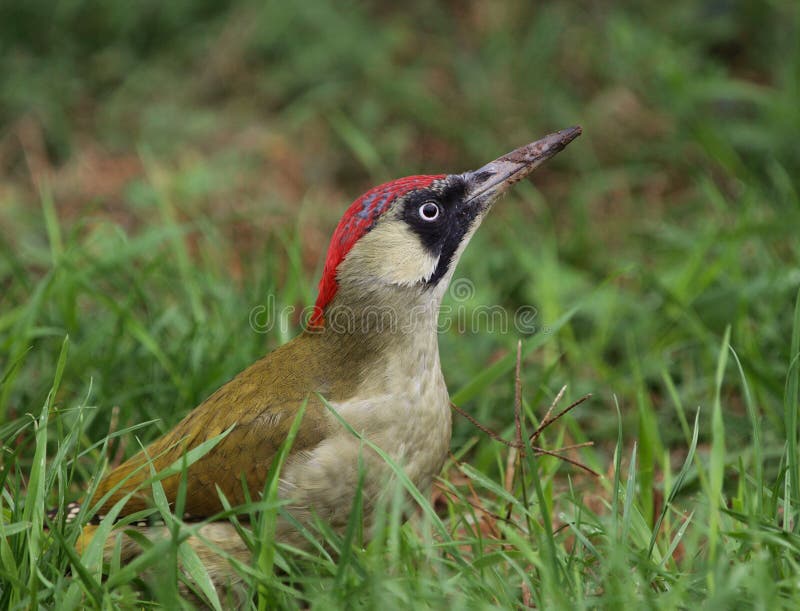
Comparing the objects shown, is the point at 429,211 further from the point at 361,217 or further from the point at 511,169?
the point at 511,169

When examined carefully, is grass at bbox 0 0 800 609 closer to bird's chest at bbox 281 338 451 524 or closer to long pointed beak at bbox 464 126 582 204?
bird's chest at bbox 281 338 451 524

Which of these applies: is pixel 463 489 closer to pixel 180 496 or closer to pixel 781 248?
pixel 180 496

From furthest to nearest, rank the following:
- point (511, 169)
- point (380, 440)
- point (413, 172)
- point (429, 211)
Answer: point (413, 172) → point (511, 169) → point (429, 211) → point (380, 440)

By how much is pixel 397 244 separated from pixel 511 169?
44 cm

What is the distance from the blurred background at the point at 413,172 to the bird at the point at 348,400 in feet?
1.72

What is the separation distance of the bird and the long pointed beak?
0.13 ft

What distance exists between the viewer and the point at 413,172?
5.41m

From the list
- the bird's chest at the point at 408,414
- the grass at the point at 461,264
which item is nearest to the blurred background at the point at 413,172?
the grass at the point at 461,264

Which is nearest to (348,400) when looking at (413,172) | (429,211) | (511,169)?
(429,211)

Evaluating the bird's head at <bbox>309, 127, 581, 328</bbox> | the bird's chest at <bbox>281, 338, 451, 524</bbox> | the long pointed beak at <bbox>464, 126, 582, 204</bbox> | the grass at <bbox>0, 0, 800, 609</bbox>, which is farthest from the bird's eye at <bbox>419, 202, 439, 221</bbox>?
the grass at <bbox>0, 0, 800, 609</bbox>

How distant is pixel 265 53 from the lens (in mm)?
6203

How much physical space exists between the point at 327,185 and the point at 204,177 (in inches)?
26.3

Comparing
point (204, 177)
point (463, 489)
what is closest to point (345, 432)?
point (463, 489)

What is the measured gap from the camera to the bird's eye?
285 centimetres
